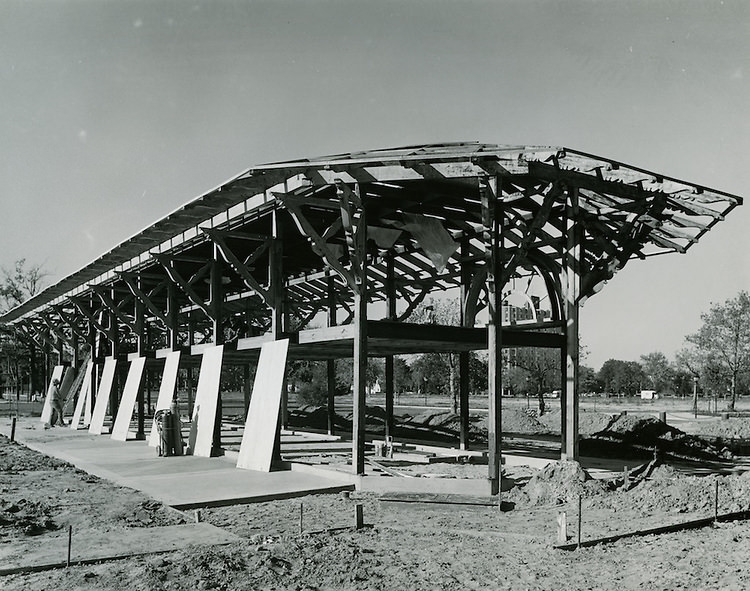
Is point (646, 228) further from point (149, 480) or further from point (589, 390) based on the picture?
point (589, 390)

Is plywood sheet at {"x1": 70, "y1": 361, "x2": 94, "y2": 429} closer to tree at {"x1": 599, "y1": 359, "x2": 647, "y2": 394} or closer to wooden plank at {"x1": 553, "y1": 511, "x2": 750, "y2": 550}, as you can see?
wooden plank at {"x1": 553, "y1": 511, "x2": 750, "y2": 550}

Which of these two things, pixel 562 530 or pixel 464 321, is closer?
pixel 562 530

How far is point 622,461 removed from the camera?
1688cm

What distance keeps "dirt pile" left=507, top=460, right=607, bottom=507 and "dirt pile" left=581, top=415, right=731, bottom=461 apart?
26.3 feet

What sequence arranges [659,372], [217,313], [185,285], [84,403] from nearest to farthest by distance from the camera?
[185,285]
[217,313]
[84,403]
[659,372]

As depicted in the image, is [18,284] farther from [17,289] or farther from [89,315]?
[89,315]

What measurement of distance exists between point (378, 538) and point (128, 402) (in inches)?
683

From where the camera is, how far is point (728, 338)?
40062 mm

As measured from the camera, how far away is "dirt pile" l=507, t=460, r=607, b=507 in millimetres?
10773

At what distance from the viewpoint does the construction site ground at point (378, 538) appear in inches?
261

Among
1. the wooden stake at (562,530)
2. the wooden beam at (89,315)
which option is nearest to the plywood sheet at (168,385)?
the wooden beam at (89,315)

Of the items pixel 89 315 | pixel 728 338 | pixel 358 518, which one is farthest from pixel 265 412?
pixel 728 338

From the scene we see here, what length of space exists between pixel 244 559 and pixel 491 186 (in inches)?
310

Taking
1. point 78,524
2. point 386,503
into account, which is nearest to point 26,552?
point 78,524
